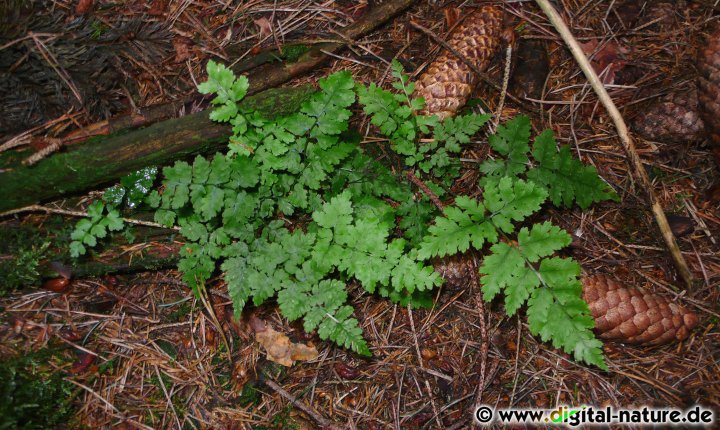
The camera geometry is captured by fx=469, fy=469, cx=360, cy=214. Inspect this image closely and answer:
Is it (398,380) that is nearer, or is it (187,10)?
(398,380)

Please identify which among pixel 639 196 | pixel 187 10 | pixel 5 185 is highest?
pixel 187 10

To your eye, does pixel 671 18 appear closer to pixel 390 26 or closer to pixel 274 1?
pixel 390 26

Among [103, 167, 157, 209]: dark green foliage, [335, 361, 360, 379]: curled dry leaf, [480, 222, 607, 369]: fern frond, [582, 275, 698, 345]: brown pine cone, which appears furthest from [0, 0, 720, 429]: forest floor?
[480, 222, 607, 369]: fern frond

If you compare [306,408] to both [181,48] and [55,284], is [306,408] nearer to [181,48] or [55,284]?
[55,284]

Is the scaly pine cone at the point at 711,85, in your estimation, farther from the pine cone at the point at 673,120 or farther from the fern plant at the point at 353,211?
the fern plant at the point at 353,211

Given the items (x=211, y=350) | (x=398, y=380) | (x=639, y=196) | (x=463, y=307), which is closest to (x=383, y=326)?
(x=398, y=380)
